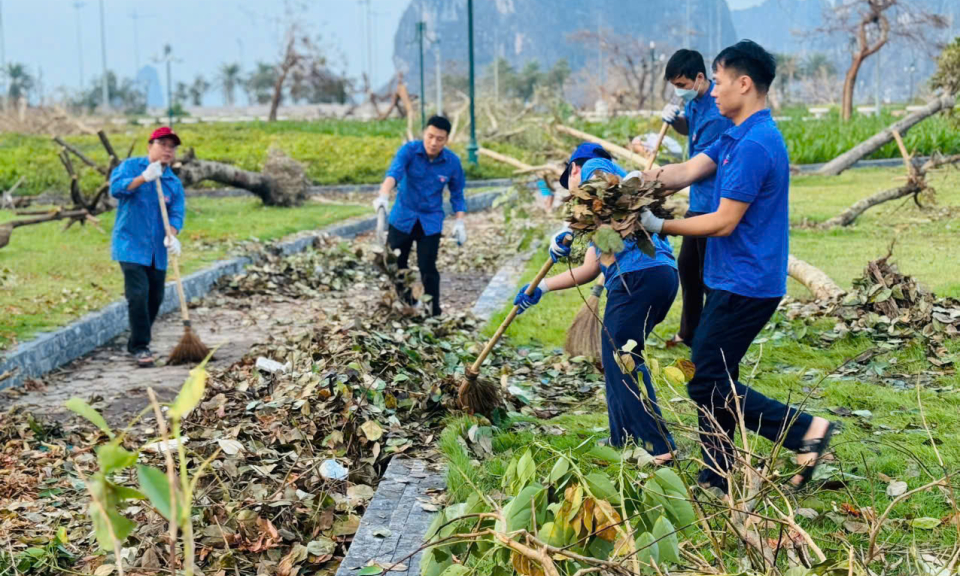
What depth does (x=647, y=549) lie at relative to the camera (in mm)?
2307

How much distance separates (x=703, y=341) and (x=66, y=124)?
103 feet

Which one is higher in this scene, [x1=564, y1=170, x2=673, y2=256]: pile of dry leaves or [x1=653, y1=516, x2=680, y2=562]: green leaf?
[x1=564, y1=170, x2=673, y2=256]: pile of dry leaves

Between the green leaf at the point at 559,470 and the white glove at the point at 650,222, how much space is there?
4.77 feet

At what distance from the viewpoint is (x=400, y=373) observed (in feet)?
18.5

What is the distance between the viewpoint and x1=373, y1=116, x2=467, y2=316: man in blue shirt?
319 inches

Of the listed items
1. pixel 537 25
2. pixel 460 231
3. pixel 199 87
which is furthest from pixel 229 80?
pixel 460 231

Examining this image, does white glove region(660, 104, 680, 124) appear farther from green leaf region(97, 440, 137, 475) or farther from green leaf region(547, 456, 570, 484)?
green leaf region(97, 440, 137, 475)

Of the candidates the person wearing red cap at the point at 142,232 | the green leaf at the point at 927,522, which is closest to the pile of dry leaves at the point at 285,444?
the person wearing red cap at the point at 142,232

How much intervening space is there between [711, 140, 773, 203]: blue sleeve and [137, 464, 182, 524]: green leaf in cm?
266

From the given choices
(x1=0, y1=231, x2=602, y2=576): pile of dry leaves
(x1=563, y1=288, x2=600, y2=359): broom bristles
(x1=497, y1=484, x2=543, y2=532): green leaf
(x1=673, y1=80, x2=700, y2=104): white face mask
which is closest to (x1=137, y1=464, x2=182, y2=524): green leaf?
(x1=497, y1=484, x2=543, y2=532): green leaf

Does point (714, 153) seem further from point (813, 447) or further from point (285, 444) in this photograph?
point (285, 444)

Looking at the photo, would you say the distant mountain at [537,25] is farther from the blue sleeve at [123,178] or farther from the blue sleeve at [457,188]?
the blue sleeve at [123,178]

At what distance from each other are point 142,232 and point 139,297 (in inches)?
19.5

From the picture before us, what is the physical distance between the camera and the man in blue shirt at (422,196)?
26.6ft
